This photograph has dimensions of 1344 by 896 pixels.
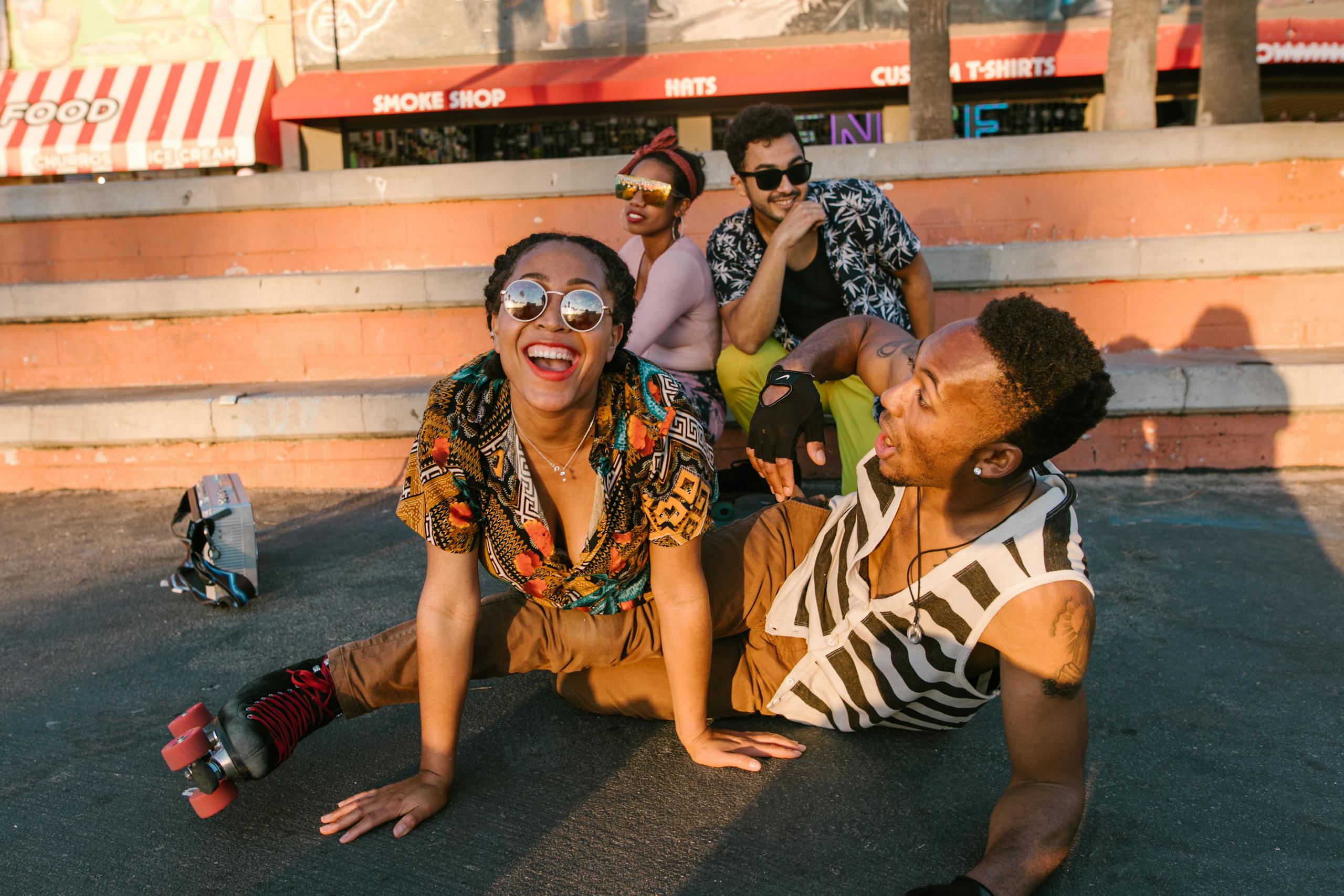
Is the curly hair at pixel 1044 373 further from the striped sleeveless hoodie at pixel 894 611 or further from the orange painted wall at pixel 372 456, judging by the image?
the orange painted wall at pixel 372 456

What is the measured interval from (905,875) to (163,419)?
475cm

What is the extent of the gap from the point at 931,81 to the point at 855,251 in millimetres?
4873

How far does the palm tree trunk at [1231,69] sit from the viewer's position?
7531mm

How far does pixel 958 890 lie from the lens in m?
1.73

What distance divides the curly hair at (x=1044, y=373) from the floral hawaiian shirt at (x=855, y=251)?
6.96 feet

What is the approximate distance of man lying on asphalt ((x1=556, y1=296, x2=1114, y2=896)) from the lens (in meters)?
1.93

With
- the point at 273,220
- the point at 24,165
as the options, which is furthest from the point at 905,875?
the point at 24,165

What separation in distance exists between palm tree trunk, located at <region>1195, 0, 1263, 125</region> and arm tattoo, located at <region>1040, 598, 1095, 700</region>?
7026mm

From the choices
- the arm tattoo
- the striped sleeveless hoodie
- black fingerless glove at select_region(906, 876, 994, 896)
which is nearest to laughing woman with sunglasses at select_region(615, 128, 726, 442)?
the striped sleeveless hoodie

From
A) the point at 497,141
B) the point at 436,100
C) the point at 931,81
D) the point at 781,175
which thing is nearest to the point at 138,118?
the point at 436,100

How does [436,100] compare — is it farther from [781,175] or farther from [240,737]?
[240,737]

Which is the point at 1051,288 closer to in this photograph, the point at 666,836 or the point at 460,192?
the point at 460,192

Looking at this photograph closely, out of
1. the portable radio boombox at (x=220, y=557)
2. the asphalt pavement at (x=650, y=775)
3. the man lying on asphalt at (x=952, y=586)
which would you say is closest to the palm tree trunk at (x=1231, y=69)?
the asphalt pavement at (x=650, y=775)

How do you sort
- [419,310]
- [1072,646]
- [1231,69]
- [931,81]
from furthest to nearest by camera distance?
[931,81]
[1231,69]
[419,310]
[1072,646]
